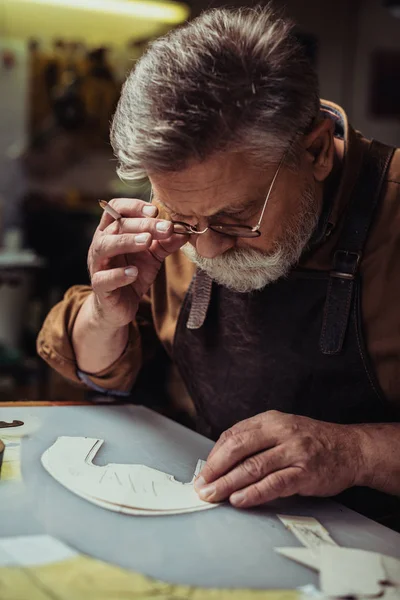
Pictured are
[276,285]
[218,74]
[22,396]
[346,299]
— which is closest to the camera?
[218,74]

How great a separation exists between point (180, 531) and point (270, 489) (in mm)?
198

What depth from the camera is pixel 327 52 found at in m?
6.06

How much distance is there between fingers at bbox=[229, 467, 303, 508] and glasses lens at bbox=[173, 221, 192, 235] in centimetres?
63

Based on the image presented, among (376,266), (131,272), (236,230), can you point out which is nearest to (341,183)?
(376,266)

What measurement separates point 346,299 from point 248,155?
0.45 meters

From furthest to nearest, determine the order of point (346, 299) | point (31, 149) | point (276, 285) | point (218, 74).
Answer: point (31, 149) → point (276, 285) → point (346, 299) → point (218, 74)

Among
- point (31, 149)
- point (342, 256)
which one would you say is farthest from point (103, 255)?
point (31, 149)

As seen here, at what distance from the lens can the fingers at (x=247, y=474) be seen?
1409 millimetres

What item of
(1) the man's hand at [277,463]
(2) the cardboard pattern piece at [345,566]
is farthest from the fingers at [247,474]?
(2) the cardboard pattern piece at [345,566]

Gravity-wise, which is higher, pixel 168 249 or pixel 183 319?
pixel 168 249

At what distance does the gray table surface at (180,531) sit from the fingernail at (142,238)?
1.67ft

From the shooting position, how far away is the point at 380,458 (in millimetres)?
1534

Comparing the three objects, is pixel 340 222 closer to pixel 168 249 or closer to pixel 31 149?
pixel 168 249

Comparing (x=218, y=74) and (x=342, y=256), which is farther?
(x=342, y=256)
